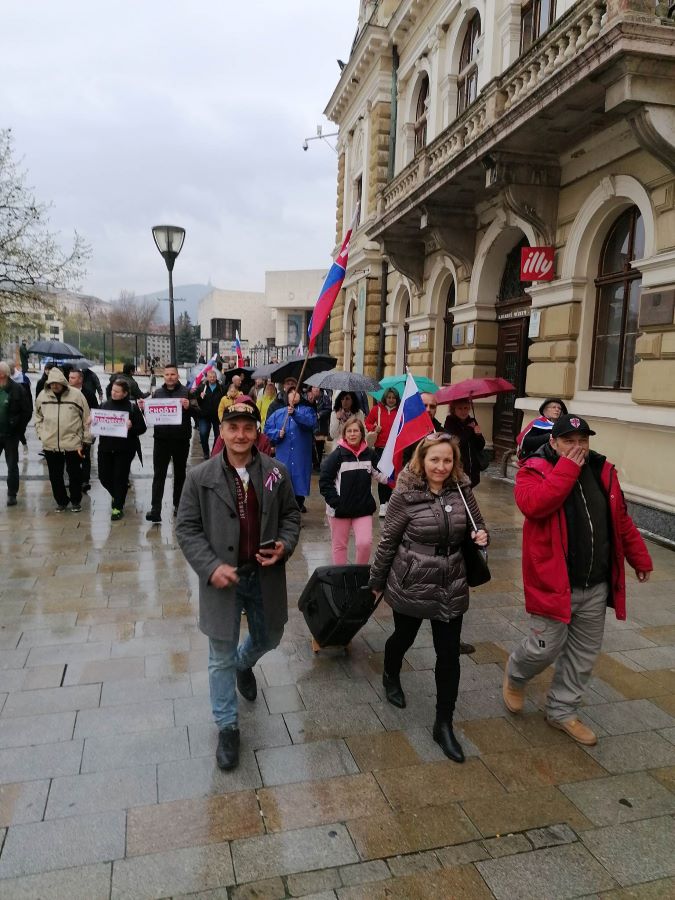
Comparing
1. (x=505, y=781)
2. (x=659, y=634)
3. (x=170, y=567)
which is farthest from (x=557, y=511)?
(x=170, y=567)

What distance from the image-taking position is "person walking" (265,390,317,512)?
7438 mm

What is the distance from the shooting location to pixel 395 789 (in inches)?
118

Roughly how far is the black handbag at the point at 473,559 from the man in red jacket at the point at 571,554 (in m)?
0.25

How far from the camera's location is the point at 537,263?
982 cm

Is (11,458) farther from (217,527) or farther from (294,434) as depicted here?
(217,527)

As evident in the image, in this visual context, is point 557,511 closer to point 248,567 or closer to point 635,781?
point 635,781

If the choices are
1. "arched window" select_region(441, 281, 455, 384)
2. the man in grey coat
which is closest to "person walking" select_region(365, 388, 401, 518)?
the man in grey coat

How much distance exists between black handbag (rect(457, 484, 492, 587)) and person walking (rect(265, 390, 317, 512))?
4.06 meters

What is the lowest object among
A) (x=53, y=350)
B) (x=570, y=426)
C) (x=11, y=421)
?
(x=11, y=421)

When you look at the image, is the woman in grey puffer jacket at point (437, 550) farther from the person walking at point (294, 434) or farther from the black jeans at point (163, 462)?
the black jeans at point (163, 462)

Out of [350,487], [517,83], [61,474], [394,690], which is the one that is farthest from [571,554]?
[517,83]

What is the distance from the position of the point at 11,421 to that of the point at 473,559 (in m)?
7.29

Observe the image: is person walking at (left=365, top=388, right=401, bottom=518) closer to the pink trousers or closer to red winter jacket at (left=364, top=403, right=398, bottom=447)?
red winter jacket at (left=364, top=403, right=398, bottom=447)

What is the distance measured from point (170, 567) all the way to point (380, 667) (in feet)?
9.04
